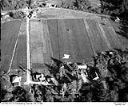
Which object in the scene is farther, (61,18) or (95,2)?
(95,2)

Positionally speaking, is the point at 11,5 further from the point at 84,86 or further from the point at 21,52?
the point at 84,86

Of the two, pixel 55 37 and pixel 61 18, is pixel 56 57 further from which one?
pixel 61 18

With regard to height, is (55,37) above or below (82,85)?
above

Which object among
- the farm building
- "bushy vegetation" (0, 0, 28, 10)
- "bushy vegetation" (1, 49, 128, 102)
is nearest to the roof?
the farm building

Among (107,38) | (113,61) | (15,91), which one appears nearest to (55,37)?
(107,38)

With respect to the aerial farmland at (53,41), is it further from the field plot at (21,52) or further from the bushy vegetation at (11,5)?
the bushy vegetation at (11,5)

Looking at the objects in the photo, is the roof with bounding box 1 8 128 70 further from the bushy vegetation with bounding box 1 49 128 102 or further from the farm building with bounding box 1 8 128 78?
the bushy vegetation with bounding box 1 49 128 102

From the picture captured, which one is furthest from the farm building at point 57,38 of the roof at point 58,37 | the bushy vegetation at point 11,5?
the bushy vegetation at point 11,5

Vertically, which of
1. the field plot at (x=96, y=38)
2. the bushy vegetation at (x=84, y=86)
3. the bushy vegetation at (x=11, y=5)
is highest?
the bushy vegetation at (x=11, y=5)

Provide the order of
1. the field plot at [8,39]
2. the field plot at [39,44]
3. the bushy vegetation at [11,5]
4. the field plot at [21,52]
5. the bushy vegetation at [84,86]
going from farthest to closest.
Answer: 1. the bushy vegetation at [11,5]
2. the field plot at [39,44]
3. the field plot at [8,39]
4. the field plot at [21,52]
5. the bushy vegetation at [84,86]
